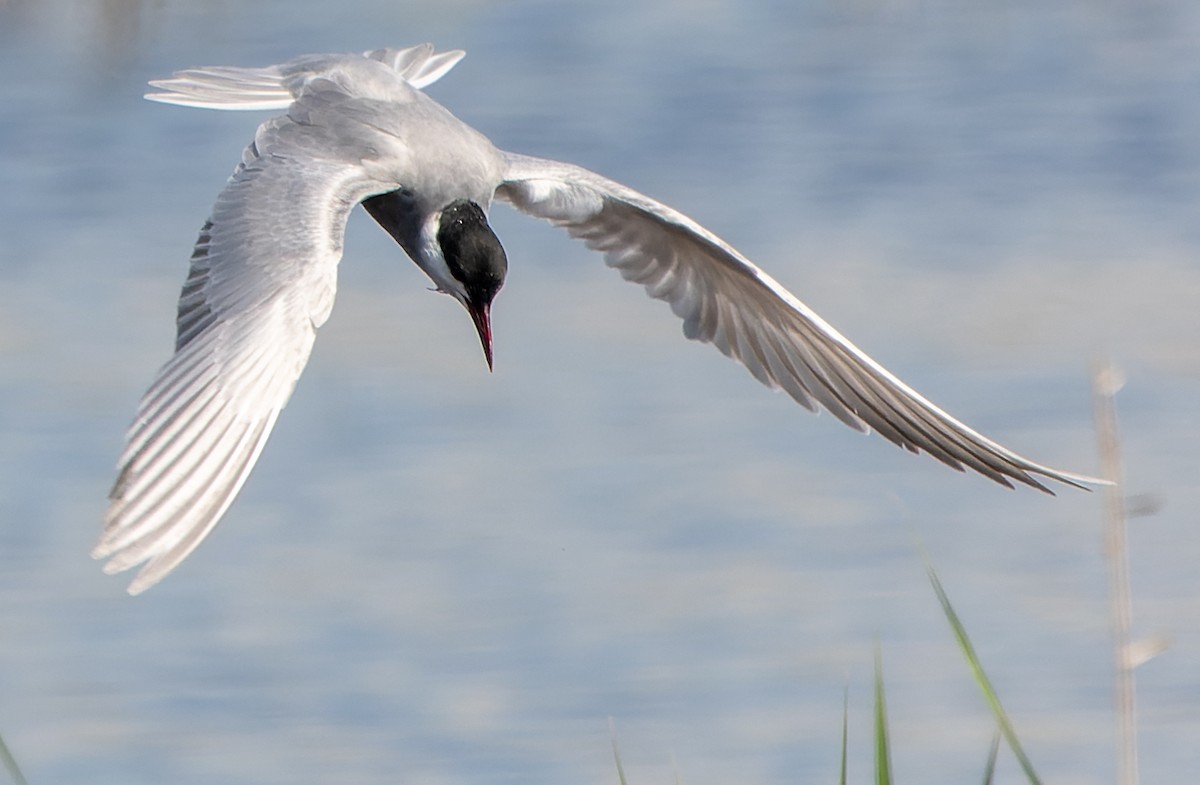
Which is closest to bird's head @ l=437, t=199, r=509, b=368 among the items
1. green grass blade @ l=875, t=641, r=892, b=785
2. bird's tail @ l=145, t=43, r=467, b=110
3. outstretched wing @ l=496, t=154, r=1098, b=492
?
outstretched wing @ l=496, t=154, r=1098, b=492

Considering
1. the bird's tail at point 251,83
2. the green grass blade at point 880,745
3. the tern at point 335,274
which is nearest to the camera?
the green grass blade at point 880,745

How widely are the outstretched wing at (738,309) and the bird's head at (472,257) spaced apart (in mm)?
244

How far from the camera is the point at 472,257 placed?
15.1ft

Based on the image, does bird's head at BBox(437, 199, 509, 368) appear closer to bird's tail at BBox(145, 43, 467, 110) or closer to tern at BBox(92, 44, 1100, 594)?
tern at BBox(92, 44, 1100, 594)

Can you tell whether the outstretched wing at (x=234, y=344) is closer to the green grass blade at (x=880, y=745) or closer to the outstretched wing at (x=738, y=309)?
the outstretched wing at (x=738, y=309)

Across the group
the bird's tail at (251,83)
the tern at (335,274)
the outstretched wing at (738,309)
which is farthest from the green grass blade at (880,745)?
the bird's tail at (251,83)

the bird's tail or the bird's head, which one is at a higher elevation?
the bird's tail

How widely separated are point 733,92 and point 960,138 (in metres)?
0.98

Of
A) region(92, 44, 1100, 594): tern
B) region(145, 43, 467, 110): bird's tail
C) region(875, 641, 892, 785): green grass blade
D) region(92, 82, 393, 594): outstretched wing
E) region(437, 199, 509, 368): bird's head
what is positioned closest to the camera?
region(875, 641, 892, 785): green grass blade

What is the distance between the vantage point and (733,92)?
8477mm

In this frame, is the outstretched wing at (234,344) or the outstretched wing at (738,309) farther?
the outstretched wing at (738,309)

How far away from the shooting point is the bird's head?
4.61m

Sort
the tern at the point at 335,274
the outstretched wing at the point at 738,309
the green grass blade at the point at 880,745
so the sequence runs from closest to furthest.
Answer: the green grass blade at the point at 880,745, the tern at the point at 335,274, the outstretched wing at the point at 738,309

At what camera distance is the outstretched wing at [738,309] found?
13.6ft
